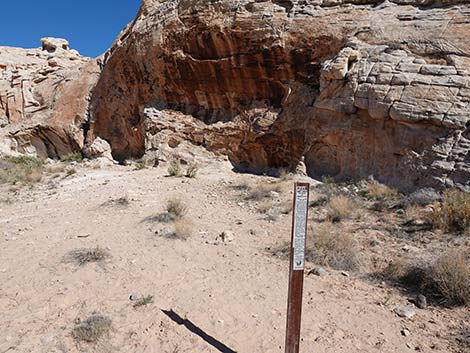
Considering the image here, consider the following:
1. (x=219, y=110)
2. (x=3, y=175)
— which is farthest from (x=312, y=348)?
(x=3, y=175)

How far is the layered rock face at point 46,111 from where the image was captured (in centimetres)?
1603

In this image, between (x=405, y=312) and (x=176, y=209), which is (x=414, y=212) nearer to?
(x=405, y=312)

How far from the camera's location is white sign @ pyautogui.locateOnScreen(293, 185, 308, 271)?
108 inches

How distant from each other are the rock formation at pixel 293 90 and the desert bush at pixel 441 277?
4.30m

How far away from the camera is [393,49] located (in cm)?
945

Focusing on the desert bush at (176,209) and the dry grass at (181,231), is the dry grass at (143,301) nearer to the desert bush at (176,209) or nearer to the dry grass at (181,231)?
the dry grass at (181,231)

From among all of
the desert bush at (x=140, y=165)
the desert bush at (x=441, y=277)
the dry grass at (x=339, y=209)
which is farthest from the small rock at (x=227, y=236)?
the desert bush at (x=140, y=165)

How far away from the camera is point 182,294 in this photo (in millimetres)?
4277

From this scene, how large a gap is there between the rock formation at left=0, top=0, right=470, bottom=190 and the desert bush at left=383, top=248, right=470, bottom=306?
14.1ft

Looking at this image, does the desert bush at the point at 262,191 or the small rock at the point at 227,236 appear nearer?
the small rock at the point at 227,236

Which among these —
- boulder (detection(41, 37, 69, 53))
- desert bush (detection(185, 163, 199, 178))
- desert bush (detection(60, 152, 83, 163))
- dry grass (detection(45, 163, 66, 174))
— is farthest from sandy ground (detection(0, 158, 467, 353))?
boulder (detection(41, 37, 69, 53))

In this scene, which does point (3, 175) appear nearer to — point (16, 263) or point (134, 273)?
point (16, 263)

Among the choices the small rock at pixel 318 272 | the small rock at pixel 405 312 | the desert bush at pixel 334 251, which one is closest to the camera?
the small rock at pixel 405 312

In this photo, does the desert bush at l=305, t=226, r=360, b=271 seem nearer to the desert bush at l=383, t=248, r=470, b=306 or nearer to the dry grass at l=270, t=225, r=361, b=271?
the dry grass at l=270, t=225, r=361, b=271
